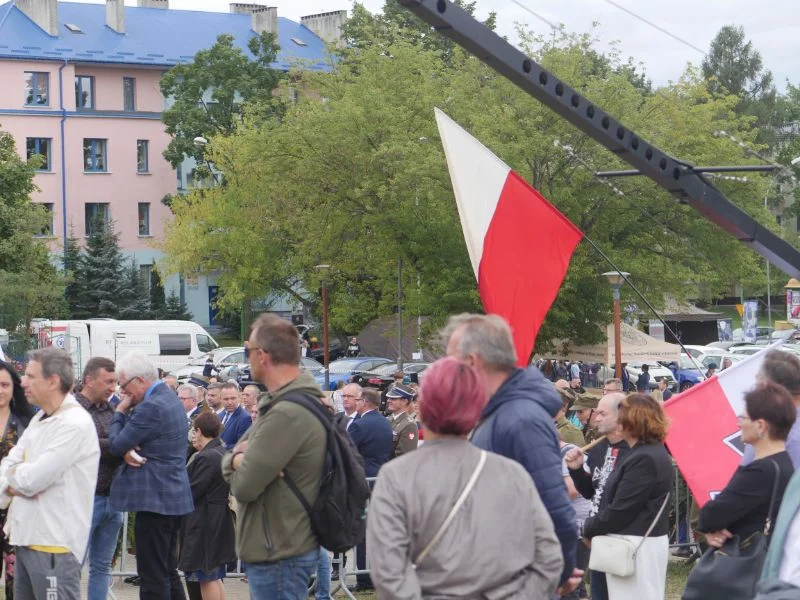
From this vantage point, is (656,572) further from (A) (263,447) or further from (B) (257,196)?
(B) (257,196)

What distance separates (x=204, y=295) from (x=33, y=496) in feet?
216

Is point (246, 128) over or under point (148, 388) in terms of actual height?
over

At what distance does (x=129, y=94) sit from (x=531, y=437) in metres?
66.4

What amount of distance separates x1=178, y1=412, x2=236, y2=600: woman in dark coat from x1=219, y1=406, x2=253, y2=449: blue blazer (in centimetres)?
213

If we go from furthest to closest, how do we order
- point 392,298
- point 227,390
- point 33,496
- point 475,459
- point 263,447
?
point 392,298 → point 227,390 → point 33,496 → point 263,447 → point 475,459

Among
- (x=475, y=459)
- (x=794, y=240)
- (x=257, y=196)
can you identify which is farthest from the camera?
(x=794, y=240)

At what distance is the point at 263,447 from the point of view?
545cm

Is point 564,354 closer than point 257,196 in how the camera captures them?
Yes

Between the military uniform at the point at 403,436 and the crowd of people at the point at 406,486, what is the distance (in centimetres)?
228

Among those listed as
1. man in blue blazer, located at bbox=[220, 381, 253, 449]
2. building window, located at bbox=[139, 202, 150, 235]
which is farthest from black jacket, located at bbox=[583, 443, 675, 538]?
building window, located at bbox=[139, 202, 150, 235]

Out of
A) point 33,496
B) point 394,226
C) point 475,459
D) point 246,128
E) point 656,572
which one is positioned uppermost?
point 246,128

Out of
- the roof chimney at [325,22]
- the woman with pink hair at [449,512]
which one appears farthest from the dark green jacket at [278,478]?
the roof chimney at [325,22]

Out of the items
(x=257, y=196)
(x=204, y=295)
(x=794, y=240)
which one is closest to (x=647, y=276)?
(x=257, y=196)

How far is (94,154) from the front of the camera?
67750 millimetres
